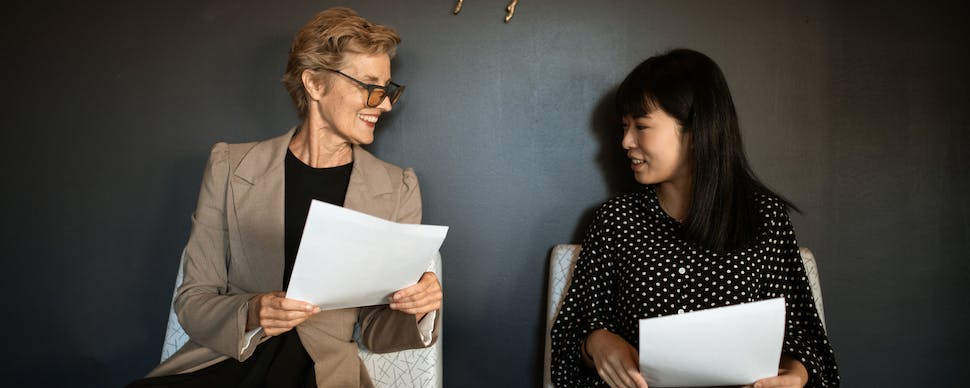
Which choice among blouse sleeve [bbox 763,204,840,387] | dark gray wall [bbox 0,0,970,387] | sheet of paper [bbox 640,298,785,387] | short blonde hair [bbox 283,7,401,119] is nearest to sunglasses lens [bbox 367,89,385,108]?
short blonde hair [bbox 283,7,401,119]

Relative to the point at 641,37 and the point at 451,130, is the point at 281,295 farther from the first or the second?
the point at 641,37

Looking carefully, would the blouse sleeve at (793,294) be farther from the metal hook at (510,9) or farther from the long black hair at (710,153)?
the metal hook at (510,9)

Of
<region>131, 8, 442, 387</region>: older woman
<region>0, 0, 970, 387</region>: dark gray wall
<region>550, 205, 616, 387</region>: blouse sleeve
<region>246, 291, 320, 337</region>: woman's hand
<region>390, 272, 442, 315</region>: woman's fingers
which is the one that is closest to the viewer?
<region>246, 291, 320, 337</region>: woman's hand

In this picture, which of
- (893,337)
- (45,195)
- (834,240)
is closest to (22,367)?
(45,195)

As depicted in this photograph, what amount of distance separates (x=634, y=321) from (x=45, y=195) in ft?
5.99

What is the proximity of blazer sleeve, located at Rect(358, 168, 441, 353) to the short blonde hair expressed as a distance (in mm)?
358

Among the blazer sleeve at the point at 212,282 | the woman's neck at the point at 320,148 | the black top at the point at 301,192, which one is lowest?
the blazer sleeve at the point at 212,282

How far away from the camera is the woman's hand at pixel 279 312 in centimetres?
138

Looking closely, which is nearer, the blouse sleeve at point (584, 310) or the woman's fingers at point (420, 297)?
the woman's fingers at point (420, 297)

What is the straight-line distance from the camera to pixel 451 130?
2119 millimetres

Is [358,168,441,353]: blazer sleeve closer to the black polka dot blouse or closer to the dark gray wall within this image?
the dark gray wall

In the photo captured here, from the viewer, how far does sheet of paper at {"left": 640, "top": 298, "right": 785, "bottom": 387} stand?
1321mm

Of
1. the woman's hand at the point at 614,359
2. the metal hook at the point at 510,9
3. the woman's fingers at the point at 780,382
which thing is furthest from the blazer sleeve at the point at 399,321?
the woman's fingers at the point at 780,382

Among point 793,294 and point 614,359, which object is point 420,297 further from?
point 793,294
